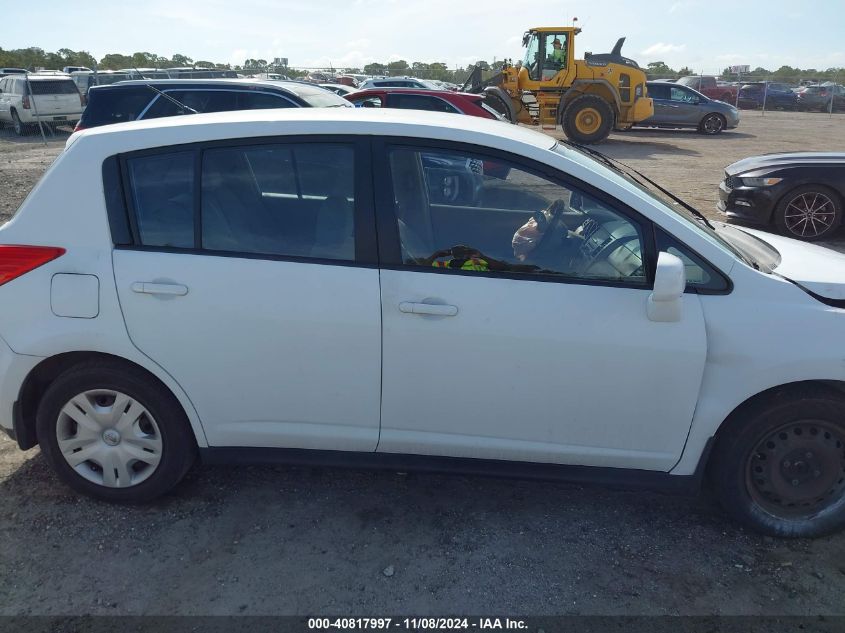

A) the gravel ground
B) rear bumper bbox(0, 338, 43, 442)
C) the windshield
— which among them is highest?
the windshield

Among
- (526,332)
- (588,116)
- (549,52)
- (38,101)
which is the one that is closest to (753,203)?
(526,332)

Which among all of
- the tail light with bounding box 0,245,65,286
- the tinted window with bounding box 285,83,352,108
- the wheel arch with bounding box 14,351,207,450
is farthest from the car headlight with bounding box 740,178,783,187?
the tail light with bounding box 0,245,65,286

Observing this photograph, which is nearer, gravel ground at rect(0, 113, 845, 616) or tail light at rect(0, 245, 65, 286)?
gravel ground at rect(0, 113, 845, 616)

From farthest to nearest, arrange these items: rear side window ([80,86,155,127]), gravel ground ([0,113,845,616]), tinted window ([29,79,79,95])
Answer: tinted window ([29,79,79,95]) → rear side window ([80,86,155,127]) → gravel ground ([0,113,845,616])

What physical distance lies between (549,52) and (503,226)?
58.3 ft

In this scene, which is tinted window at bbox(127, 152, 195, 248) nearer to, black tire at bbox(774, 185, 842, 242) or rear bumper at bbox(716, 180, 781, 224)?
rear bumper at bbox(716, 180, 781, 224)

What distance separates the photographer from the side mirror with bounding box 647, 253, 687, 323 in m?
2.54

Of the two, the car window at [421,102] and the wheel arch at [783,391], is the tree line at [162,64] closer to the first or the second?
the car window at [421,102]

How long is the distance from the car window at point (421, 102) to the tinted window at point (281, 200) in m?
8.63

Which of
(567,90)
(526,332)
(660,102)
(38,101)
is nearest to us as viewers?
(526,332)

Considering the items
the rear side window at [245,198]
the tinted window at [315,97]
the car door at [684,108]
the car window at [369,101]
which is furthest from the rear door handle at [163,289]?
the car door at [684,108]

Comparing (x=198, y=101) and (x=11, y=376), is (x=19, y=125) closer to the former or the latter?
(x=198, y=101)

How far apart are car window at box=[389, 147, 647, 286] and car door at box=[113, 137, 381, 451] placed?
0.20 m

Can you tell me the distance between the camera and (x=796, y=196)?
8242 millimetres
